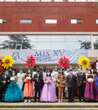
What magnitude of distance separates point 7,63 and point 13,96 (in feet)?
6.22

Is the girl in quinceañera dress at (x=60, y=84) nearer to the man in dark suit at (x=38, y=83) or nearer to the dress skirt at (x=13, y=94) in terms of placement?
the man in dark suit at (x=38, y=83)

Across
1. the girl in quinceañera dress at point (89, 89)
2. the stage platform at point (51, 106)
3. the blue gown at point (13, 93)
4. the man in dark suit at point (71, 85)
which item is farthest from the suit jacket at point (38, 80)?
the stage platform at point (51, 106)

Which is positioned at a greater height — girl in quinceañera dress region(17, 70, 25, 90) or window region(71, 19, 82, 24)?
window region(71, 19, 82, 24)

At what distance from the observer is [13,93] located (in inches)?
747

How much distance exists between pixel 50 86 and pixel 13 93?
1.54 meters

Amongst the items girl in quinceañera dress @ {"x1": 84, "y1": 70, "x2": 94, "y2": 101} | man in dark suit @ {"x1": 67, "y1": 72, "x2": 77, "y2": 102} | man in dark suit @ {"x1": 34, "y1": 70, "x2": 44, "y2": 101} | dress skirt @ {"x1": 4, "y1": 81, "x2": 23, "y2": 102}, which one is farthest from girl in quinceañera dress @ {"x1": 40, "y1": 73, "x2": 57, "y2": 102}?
girl in quinceañera dress @ {"x1": 84, "y1": 70, "x2": 94, "y2": 101}

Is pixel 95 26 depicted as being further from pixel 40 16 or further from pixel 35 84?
pixel 35 84

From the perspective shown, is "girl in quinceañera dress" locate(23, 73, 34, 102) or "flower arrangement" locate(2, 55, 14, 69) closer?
"girl in quinceañera dress" locate(23, 73, 34, 102)

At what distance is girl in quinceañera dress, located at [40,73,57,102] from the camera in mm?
18984

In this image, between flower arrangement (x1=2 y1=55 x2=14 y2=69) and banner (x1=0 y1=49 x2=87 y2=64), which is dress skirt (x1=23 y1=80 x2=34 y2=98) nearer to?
flower arrangement (x1=2 y1=55 x2=14 y2=69)

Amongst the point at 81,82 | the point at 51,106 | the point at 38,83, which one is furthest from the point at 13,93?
the point at 81,82

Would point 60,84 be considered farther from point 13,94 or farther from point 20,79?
point 13,94

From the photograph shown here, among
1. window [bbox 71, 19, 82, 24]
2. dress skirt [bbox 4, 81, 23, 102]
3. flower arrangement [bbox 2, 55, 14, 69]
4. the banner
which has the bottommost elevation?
dress skirt [bbox 4, 81, 23, 102]

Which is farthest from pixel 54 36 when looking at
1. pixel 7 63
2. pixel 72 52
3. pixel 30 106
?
pixel 30 106
